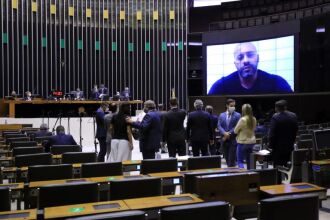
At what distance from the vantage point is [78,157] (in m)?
5.45

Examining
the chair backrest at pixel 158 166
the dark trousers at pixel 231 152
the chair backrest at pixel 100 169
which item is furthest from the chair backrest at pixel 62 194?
the dark trousers at pixel 231 152

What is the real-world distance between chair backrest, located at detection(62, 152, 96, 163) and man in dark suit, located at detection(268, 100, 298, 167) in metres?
2.51

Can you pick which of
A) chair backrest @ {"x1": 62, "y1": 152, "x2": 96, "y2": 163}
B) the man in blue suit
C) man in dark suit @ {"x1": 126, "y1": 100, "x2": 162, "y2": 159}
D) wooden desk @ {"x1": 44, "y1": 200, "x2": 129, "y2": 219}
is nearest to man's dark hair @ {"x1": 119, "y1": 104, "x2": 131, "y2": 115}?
man in dark suit @ {"x1": 126, "y1": 100, "x2": 162, "y2": 159}

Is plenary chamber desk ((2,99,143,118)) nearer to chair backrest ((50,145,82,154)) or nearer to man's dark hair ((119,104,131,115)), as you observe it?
chair backrest ((50,145,82,154))

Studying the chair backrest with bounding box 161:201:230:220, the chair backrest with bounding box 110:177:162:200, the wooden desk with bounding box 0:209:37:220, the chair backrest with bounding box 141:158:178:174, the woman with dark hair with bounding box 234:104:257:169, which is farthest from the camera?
the woman with dark hair with bounding box 234:104:257:169

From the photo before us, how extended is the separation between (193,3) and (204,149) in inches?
607

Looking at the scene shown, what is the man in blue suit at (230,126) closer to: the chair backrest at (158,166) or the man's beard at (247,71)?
the chair backrest at (158,166)

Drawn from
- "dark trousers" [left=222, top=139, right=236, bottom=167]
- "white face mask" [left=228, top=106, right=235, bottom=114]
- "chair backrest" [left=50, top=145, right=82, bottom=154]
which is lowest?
"dark trousers" [left=222, top=139, right=236, bottom=167]

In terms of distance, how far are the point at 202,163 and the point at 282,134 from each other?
1473 mm

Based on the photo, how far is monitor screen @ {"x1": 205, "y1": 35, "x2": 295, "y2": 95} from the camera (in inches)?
645

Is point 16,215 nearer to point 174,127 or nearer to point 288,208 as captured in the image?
point 288,208

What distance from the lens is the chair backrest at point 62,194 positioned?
10.6 feet

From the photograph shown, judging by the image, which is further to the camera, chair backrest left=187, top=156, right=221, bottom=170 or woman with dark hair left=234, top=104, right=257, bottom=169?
woman with dark hair left=234, top=104, right=257, bottom=169

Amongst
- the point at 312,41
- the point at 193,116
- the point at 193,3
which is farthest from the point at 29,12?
the point at 193,116
